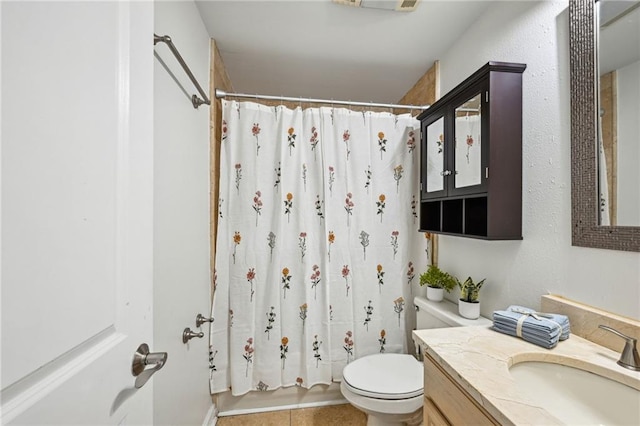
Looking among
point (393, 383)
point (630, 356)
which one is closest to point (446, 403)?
point (630, 356)

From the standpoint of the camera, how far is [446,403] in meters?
0.79

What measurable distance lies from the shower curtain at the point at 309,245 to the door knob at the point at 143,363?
105 cm

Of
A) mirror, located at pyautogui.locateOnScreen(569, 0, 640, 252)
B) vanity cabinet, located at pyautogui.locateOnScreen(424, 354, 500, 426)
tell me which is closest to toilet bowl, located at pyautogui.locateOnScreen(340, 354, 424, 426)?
vanity cabinet, located at pyautogui.locateOnScreen(424, 354, 500, 426)

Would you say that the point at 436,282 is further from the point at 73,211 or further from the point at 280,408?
the point at 73,211

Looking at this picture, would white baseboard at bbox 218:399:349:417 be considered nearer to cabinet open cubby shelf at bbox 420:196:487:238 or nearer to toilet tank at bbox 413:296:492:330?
toilet tank at bbox 413:296:492:330

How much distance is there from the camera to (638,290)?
0.78 metres

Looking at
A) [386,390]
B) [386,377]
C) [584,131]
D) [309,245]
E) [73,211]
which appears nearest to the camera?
[73,211]

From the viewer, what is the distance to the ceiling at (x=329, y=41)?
1382 mm

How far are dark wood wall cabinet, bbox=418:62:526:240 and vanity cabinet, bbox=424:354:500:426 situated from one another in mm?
637

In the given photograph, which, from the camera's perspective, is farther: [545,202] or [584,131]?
[545,202]

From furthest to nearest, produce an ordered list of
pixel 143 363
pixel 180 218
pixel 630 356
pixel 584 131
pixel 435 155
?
pixel 435 155 → pixel 180 218 → pixel 584 131 → pixel 630 356 → pixel 143 363

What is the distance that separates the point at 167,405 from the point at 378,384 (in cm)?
94

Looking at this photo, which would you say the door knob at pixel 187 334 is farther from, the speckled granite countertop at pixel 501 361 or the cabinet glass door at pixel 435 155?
the cabinet glass door at pixel 435 155

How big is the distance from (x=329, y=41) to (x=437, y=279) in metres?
1.59
